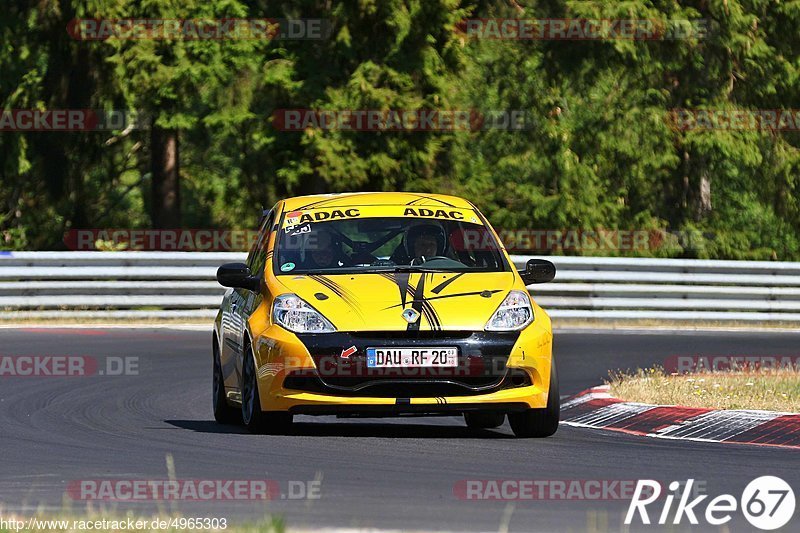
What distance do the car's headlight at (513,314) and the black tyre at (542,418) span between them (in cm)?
34

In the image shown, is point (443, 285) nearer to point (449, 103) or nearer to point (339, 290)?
point (339, 290)

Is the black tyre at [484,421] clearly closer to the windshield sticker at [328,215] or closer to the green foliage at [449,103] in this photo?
the windshield sticker at [328,215]

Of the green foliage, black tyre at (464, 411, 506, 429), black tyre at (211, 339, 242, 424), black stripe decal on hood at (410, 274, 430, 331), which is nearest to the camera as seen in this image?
black stripe decal on hood at (410, 274, 430, 331)

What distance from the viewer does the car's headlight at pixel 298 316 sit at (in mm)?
10445

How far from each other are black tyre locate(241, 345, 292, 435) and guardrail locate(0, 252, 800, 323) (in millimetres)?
11381

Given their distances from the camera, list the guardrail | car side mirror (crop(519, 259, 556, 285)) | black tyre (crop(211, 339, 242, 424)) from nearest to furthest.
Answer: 1. car side mirror (crop(519, 259, 556, 285))
2. black tyre (crop(211, 339, 242, 424))
3. the guardrail

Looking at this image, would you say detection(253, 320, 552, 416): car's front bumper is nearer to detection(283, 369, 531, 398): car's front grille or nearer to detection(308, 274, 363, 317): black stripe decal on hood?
detection(283, 369, 531, 398): car's front grille

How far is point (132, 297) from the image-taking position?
22672mm

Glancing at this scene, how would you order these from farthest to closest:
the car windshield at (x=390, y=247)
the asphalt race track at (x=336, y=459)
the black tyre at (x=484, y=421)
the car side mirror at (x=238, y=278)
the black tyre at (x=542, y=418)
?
1. the black tyre at (x=484, y=421)
2. the car windshield at (x=390, y=247)
3. the car side mirror at (x=238, y=278)
4. the black tyre at (x=542, y=418)
5. the asphalt race track at (x=336, y=459)

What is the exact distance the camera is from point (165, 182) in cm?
3472

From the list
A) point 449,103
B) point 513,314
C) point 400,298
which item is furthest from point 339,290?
point 449,103

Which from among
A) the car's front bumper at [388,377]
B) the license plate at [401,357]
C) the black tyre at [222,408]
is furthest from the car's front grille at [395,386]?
the black tyre at [222,408]

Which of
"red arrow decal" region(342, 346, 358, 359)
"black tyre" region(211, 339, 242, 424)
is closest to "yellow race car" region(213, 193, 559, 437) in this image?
"red arrow decal" region(342, 346, 358, 359)

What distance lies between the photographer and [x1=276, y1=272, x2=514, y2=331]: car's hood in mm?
10359
